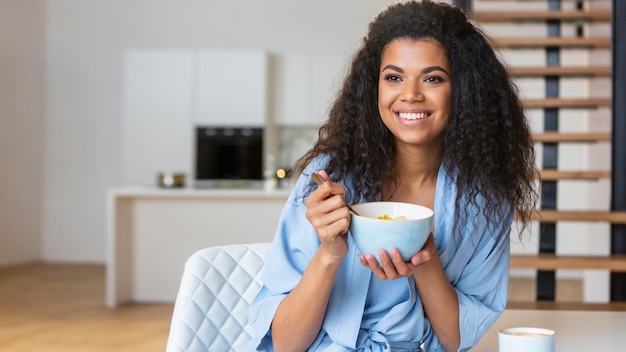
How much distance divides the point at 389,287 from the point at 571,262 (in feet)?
8.30

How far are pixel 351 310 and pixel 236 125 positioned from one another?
20.8 ft

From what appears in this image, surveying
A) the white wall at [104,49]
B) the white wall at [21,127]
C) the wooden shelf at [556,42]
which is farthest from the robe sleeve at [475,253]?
the white wall at [21,127]

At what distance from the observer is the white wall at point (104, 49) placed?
26.5 feet

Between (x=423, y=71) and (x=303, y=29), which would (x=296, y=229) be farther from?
(x=303, y=29)

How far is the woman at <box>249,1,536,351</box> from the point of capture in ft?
4.25

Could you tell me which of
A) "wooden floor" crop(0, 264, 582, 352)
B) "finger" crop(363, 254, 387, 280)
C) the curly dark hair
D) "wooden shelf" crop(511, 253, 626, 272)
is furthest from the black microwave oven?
"finger" crop(363, 254, 387, 280)

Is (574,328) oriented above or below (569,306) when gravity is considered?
above

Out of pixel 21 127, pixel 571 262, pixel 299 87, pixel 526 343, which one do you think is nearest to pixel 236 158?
pixel 299 87

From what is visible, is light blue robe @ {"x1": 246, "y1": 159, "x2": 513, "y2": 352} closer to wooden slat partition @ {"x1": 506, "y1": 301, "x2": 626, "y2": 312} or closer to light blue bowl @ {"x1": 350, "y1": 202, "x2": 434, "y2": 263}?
light blue bowl @ {"x1": 350, "y1": 202, "x2": 434, "y2": 263}

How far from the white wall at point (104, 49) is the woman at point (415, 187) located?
262 inches

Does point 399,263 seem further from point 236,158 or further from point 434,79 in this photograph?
point 236,158

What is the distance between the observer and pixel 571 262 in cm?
362

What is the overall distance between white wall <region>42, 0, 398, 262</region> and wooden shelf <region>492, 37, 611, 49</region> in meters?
3.39

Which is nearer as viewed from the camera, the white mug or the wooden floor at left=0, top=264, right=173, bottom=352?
the white mug
